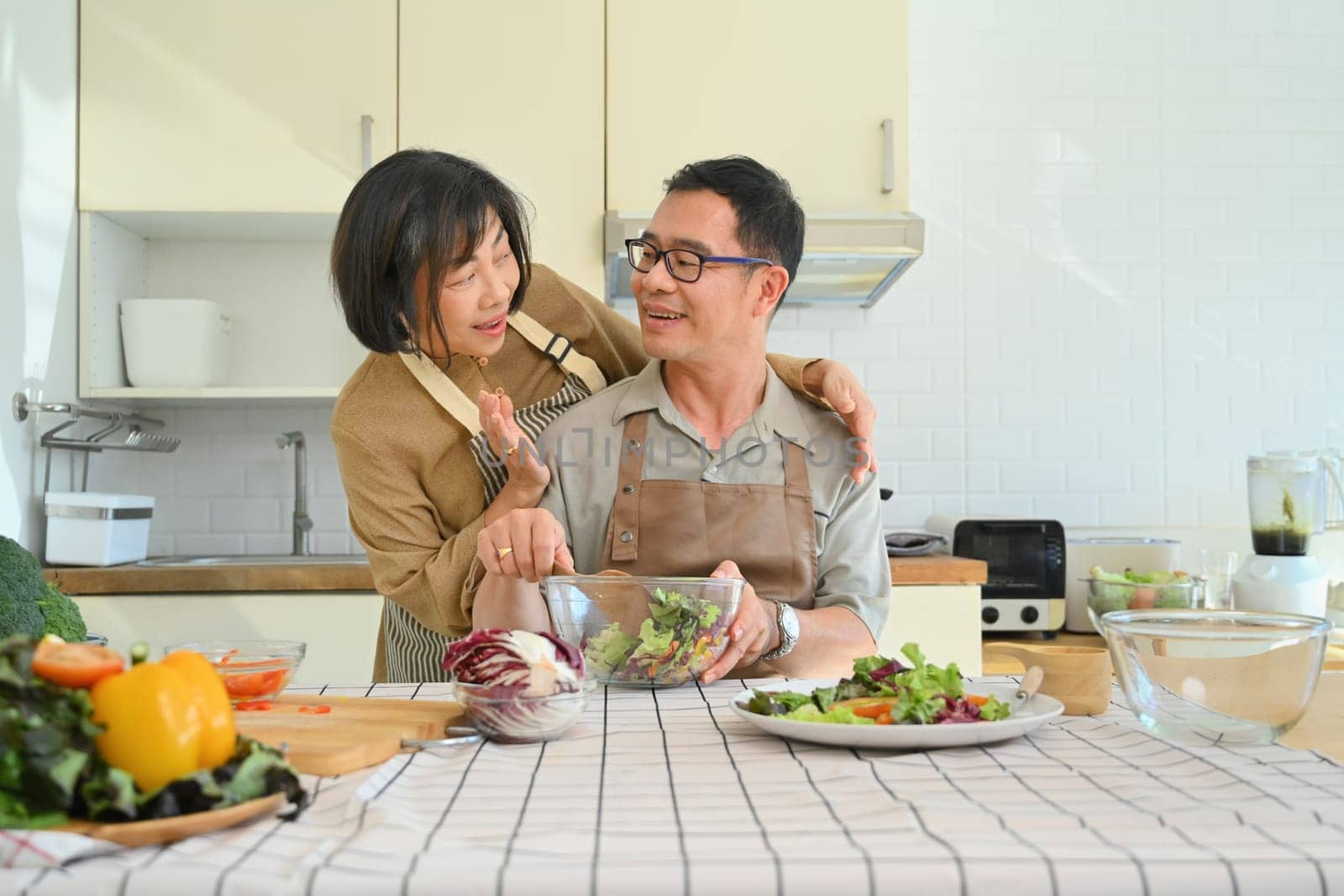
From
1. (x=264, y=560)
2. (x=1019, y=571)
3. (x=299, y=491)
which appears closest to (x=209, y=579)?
(x=264, y=560)

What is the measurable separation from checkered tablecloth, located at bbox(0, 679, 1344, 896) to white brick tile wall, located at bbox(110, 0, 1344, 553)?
2.57 metres

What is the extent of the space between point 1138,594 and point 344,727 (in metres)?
2.11

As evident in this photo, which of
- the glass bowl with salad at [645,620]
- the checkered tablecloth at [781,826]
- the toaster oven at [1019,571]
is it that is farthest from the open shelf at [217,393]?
the checkered tablecloth at [781,826]

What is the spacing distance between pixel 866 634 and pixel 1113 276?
2.24 meters

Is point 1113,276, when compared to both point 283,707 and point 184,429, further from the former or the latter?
point 283,707

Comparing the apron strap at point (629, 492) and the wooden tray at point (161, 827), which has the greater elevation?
the apron strap at point (629, 492)

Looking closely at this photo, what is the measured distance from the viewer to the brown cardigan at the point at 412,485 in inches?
76.7

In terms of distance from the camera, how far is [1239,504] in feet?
12.3

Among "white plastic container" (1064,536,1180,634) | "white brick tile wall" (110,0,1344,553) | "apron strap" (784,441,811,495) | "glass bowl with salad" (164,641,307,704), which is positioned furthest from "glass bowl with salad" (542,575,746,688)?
"white brick tile wall" (110,0,1344,553)

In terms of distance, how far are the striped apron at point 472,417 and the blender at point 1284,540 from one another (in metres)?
1.84

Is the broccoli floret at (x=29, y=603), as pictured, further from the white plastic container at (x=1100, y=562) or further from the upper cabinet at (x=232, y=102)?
the white plastic container at (x=1100, y=562)

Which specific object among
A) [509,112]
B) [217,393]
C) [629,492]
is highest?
[509,112]

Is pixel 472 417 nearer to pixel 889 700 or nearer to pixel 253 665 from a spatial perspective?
pixel 253 665

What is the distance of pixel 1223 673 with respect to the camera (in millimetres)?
1161
